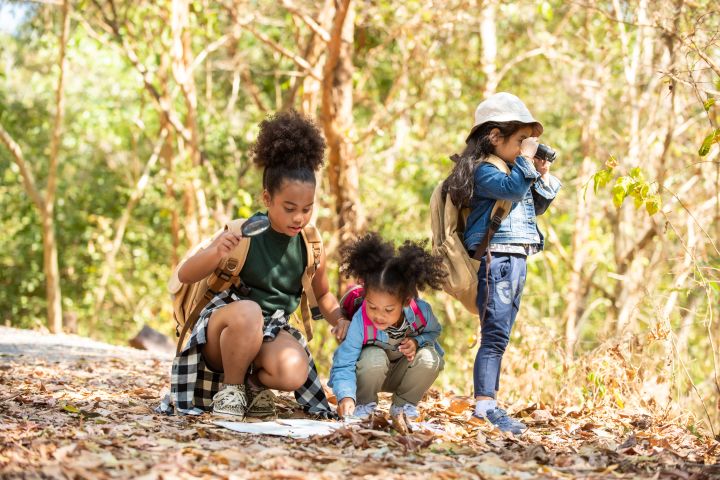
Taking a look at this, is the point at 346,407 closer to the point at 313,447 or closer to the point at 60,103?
the point at 313,447

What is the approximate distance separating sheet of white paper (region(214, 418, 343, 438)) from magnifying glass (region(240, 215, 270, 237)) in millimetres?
872

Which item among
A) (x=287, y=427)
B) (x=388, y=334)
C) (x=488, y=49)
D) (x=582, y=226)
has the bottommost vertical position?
(x=287, y=427)

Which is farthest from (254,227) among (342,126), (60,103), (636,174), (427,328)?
(60,103)

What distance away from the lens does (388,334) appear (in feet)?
15.0

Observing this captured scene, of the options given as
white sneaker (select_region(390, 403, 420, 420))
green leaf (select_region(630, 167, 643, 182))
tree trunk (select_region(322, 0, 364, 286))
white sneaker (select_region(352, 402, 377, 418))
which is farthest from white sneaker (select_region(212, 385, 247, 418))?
tree trunk (select_region(322, 0, 364, 286))

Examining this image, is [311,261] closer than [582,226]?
Yes

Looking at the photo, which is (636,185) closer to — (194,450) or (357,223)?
(194,450)

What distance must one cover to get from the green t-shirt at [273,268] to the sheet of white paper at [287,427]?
2.08 ft

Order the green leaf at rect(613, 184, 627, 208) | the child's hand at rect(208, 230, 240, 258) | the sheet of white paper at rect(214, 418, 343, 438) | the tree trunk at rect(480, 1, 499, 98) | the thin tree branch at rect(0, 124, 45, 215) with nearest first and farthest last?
1. the sheet of white paper at rect(214, 418, 343, 438)
2. the child's hand at rect(208, 230, 240, 258)
3. the green leaf at rect(613, 184, 627, 208)
4. the tree trunk at rect(480, 1, 499, 98)
5. the thin tree branch at rect(0, 124, 45, 215)

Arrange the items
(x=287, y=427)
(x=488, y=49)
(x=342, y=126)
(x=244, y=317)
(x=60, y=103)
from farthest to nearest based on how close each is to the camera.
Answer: (x=60, y=103), (x=488, y=49), (x=342, y=126), (x=244, y=317), (x=287, y=427)

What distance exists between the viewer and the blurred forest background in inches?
256

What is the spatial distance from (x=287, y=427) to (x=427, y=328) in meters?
0.94

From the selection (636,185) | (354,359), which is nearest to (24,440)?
(354,359)

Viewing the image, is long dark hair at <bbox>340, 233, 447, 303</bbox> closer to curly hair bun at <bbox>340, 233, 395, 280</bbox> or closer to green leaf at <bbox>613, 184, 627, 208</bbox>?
A: curly hair bun at <bbox>340, 233, 395, 280</bbox>
